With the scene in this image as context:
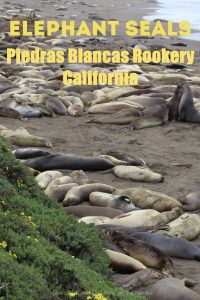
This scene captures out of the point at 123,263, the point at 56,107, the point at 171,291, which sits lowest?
the point at 56,107

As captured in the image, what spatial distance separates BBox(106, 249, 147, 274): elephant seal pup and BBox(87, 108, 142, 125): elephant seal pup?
4.99 m

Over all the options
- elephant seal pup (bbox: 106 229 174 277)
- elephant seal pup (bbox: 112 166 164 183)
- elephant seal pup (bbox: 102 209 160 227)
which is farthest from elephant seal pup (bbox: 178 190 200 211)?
elephant seal pup (bbox: 106 229 174 277)

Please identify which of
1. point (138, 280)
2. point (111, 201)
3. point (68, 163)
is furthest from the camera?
point (68, 163)

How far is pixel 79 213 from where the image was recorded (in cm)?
560

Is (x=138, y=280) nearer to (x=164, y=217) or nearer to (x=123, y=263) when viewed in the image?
(x=123, y=263)

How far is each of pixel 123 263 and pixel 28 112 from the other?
18.4 feet

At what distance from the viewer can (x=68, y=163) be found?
7.11 m

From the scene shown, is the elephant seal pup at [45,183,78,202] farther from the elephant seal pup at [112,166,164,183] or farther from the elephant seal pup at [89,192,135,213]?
the elephant seal pup at [112,166,164,183]

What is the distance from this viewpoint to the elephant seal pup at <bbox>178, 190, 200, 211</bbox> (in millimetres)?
5895

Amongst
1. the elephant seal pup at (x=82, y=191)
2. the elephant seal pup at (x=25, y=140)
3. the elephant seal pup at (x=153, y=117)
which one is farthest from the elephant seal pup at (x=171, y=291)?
the elephant seal pup at (x=153, y=117)

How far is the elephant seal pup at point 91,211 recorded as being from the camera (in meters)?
5.60

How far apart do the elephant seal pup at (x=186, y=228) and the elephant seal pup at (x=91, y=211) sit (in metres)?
0.56

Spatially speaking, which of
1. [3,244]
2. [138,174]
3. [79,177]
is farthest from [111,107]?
[3,244]

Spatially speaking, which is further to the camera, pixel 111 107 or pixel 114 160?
pixel 111 107
